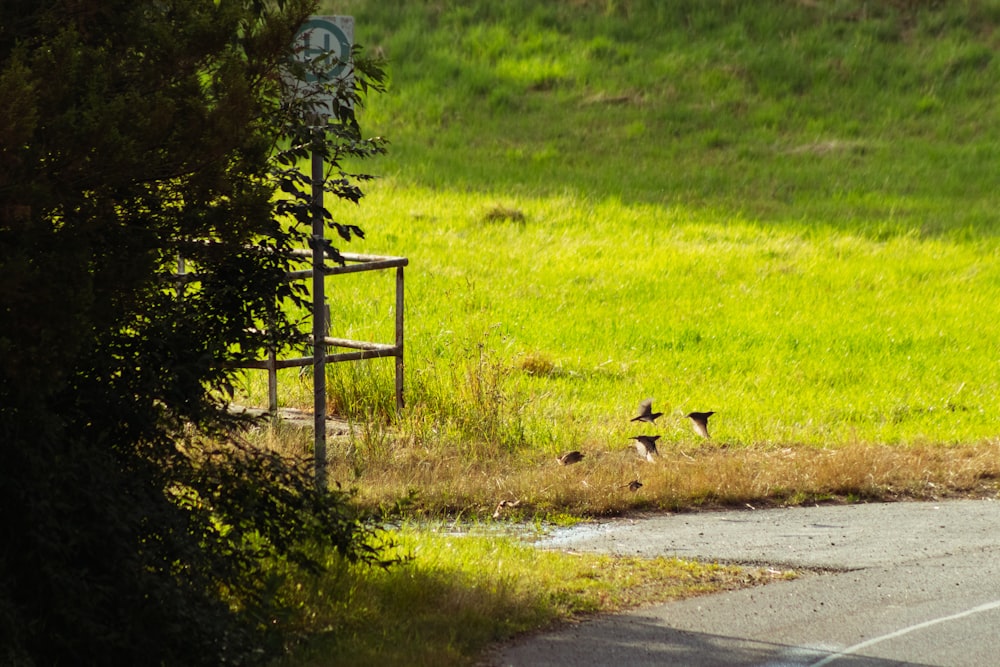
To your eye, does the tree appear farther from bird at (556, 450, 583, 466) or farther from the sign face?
bird at (556, 450, 583, 466)

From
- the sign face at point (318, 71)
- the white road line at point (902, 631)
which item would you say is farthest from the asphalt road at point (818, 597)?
the sign face at point (318, 71)

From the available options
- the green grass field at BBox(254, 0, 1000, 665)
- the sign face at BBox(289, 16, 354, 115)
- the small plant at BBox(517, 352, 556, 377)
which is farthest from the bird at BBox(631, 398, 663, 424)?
the sign face at BBox(289, 16, 354, 115)

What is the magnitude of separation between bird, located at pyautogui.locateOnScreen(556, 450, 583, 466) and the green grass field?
0.26 metres

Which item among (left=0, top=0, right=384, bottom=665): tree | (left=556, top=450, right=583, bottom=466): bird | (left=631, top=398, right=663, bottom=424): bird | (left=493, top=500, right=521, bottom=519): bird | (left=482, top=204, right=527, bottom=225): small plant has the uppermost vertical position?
(left=0, top=0, right=384, bottom=665): tree

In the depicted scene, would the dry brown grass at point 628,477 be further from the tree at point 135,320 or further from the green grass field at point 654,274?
the tree at point 135,320

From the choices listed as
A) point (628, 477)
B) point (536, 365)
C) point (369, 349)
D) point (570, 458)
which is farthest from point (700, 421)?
point (536, 365)

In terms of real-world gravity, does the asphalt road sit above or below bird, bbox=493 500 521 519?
above

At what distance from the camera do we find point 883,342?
54.6 ft

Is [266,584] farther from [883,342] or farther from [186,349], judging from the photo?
[883,342]

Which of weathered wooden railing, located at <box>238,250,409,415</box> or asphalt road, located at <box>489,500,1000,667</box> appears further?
weathered wooden railing, located at <box>238,250,409,415</box>

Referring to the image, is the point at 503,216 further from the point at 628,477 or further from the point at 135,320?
the point at 135,320

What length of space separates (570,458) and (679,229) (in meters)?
12.5

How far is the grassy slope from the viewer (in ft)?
41.5

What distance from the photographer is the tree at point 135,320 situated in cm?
561
